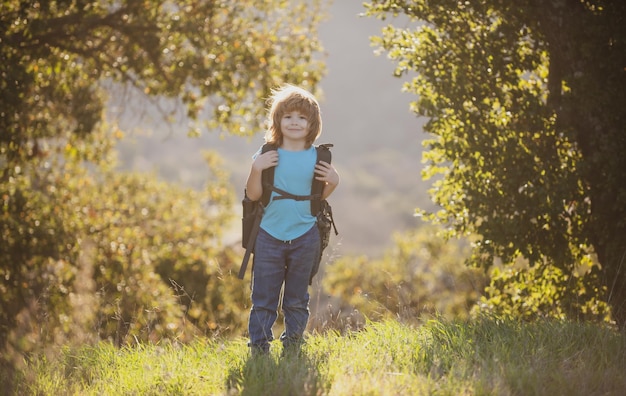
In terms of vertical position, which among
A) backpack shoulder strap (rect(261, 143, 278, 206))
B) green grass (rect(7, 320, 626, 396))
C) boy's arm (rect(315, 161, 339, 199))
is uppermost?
boy's arm (rect(315, 161, 339, 199))

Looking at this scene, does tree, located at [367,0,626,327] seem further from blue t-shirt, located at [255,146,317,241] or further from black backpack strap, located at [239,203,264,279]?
black backpack strap, located at [239,203,264,279]

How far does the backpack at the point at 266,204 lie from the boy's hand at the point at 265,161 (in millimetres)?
86

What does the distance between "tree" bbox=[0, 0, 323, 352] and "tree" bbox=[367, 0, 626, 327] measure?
328cm

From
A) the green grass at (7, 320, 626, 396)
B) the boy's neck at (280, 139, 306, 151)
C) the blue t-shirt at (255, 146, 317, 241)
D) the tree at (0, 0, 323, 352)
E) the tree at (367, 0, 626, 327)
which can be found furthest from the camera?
the tree at (0, 0, 323, 352)

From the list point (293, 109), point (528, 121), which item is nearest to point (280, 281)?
point (293, 109)

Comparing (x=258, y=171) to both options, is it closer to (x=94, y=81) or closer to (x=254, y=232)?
(x=254, y=232)

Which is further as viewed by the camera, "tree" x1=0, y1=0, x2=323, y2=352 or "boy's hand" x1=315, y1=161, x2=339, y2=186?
"tree" x1=0, y1=0, x2=323, y2=352

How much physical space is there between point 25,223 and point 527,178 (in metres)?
6.95

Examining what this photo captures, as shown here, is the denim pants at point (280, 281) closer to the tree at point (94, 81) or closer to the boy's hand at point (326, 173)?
the boy's hand at point (326, 173)

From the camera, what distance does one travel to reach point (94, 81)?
11062 mm

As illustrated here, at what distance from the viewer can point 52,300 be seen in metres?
10.2

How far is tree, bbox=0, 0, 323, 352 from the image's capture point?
8.84 meters

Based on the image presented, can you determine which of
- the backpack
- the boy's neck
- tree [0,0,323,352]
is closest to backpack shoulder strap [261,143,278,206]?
the backpack

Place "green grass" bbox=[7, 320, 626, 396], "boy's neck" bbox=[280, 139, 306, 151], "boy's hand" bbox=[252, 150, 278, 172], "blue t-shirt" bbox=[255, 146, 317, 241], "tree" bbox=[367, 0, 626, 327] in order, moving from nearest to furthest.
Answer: "green grass" bbox=[7, 320, 626, 396] → "boy's hand" bbox=[252, 150, 278, 172] → "blue t-shirt" bbox=[255, 146, 317, 241] → "boy's neck" bbox=[280, 139, 306, 151] → "tree" bbox=[367, 0, 626, 327]
